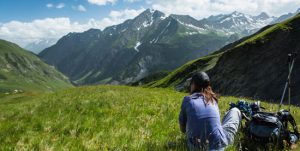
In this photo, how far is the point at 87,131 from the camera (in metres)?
8.45

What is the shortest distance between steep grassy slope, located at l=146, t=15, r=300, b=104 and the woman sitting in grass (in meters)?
55.7

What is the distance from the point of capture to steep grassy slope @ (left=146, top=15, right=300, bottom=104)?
66.9 metres

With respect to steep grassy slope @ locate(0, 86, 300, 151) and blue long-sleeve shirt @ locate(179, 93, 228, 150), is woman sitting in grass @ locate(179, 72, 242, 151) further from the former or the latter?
steep grassy slope @ locate(0, 86, 300, 151)

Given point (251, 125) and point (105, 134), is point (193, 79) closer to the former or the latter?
point (251, 125)

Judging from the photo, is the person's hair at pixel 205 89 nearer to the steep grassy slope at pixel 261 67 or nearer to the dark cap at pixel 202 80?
the dark cap at pixel 202 80

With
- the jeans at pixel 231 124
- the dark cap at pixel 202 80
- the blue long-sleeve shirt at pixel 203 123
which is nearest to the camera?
the blue long-sleeve shirt at pixel 203 123

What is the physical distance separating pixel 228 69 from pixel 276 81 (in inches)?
713

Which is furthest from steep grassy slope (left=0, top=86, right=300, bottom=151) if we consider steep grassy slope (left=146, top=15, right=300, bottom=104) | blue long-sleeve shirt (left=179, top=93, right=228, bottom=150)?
steep grassy slope (left=146, top=15, right=300, bottom=104)

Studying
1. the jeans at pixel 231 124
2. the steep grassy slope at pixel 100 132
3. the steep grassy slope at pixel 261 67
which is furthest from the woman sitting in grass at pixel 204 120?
the steep grassy slope at pixel 261 67

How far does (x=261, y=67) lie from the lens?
244 feet

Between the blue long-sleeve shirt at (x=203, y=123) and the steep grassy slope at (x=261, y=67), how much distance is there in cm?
5618

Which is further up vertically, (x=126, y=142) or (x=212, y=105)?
(x=212, y=105)

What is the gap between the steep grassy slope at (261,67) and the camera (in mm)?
66875

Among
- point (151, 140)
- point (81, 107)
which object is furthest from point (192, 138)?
point (81, 107)
